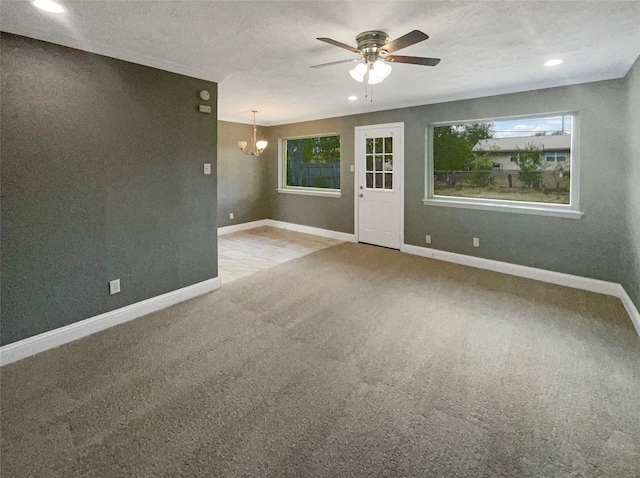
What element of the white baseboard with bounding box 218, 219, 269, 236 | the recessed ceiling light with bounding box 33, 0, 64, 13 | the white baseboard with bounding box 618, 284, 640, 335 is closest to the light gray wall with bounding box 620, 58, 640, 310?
the white baseboard with bounding box 618, 284, 640, 335

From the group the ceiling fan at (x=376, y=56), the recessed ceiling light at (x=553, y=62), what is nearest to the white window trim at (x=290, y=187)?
the recessed ceiling light at (x=553, y=62)

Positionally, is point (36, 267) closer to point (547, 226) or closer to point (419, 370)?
point (419, 370)

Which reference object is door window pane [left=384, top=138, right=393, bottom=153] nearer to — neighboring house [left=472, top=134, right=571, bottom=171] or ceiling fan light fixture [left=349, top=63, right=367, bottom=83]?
neighboring house [left=472, top=134, right=571, bottom=171]

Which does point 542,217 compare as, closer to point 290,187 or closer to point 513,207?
point 513,207

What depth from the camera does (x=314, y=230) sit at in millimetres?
7113

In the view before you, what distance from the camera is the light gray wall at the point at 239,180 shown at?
7020 millimetres

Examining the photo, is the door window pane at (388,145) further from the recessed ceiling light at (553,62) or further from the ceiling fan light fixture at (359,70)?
the ceiling fan light fixture at (359,70)

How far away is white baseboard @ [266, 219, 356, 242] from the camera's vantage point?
6.57 metres

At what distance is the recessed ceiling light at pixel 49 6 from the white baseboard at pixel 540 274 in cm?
485

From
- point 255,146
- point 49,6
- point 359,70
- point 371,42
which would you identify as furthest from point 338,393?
point 255,146

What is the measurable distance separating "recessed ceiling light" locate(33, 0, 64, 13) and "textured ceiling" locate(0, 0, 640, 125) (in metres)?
0.05

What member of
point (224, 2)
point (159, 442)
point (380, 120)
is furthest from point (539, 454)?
point (380, 120)

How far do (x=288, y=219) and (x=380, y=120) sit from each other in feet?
9.68

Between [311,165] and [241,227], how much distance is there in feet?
6.57
